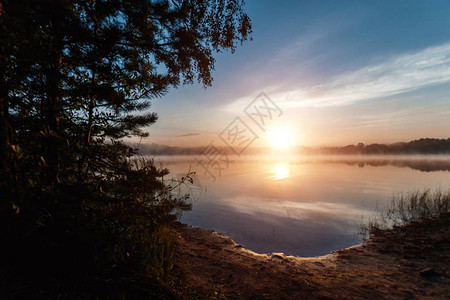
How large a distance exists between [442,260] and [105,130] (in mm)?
8958

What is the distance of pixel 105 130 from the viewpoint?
4.38 meters

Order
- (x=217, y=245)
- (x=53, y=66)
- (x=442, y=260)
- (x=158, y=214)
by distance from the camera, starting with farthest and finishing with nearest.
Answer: (x=217, y=245) → (x=442, y=260) → (x=158, y=214) → (x=53, y=66)

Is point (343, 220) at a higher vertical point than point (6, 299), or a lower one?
lower

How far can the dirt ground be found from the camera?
3.45 meters

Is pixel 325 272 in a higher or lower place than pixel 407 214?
higher

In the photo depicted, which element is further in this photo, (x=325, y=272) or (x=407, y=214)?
(x=407, y=214)

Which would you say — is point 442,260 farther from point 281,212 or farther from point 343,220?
point 281,212

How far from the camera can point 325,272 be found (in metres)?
4.61

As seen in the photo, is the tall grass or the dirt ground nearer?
the dirt ground

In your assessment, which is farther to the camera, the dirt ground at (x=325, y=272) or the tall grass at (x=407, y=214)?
the tall grass at (x=407, y=214)

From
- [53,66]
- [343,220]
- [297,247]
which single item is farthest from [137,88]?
[343,220]

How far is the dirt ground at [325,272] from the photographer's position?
11.3ft

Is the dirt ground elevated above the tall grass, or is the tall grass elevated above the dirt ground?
the dirt ground

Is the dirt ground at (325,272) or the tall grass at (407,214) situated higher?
the dirt ground at (325,272)
